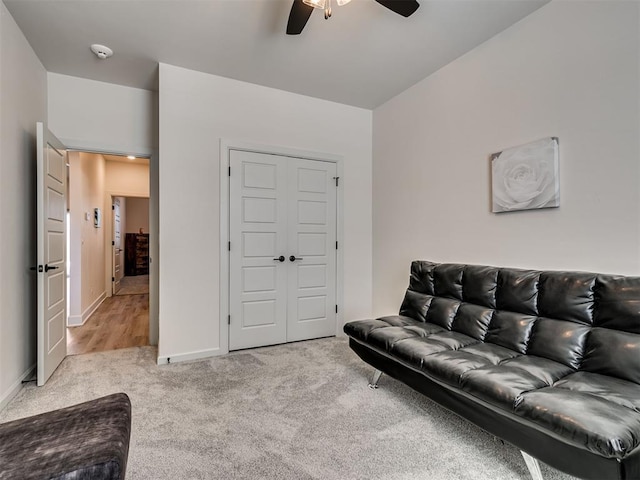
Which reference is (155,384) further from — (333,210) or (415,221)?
(415,221)

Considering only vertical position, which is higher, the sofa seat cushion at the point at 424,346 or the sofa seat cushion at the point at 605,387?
the sofa seat cushion at the point at 605,387

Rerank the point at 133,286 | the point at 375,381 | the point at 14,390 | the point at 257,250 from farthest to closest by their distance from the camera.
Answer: the point at 133,286
the point at 257,250
the point at 375,381
the point at 14,390

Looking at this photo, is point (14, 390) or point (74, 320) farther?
point (74, 320)

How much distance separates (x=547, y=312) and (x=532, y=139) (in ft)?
3.98

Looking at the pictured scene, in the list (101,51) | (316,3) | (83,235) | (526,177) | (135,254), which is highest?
(101,51)

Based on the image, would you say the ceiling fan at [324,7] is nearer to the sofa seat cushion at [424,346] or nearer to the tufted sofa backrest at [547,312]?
the tufted sofa backrest at [547,312]

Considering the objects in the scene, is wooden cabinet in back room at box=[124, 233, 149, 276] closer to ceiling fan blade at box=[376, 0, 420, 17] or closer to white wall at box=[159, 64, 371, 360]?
white wall at box=[159, 64, 371, 360]

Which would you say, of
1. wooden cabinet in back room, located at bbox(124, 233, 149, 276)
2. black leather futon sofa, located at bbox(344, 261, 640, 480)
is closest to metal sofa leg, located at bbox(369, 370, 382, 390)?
black leather futon sofa, located at bbox(344, 261, 640, 480)

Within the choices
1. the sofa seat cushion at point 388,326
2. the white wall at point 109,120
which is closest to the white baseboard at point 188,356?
the white wall at point 109,120

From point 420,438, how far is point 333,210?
2.51 m

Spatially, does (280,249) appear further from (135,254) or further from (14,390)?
(135,254)

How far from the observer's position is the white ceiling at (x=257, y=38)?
2275mm

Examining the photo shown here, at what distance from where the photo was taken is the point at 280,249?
11.6ft

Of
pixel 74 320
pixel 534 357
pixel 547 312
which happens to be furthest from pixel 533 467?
pixel 74 320
